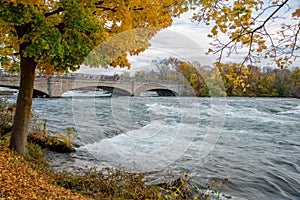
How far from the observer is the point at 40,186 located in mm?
3734

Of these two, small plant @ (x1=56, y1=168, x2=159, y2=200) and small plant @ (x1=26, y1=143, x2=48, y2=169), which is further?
small plant @ (x1=26, y1=143, x2=48, y2=169)

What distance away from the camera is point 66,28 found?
4379mm

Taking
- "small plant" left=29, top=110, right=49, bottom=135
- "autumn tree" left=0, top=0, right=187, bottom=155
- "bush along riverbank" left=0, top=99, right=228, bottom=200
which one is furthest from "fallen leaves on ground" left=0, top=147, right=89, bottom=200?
"small plant" left=29, top=110, right=49, bottom=135

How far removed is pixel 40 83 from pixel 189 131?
22633 millimetres

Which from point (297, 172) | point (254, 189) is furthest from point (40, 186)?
point (297, 172)

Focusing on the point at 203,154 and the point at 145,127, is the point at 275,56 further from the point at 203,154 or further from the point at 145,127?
the point at 145,127

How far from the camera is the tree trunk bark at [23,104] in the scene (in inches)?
211

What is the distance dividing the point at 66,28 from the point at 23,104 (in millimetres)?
2166

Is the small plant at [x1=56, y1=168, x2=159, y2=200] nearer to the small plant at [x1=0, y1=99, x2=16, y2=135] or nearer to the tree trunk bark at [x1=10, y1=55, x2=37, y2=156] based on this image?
the tree trunk bark at [x1=10, y1=55, x2=37, y2=156]

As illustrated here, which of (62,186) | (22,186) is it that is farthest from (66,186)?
(22,186)

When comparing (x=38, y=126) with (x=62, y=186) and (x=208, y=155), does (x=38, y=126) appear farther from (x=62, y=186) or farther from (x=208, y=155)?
(x=208, y=155)

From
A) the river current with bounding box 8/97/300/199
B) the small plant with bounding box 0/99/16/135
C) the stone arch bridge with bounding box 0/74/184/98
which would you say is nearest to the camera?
the river current with bounding box 8/97/300/199

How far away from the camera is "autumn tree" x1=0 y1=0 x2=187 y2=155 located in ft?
12.9

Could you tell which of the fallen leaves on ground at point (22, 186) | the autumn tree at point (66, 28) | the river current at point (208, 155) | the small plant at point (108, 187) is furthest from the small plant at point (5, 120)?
the small plant at point (108, 187)
